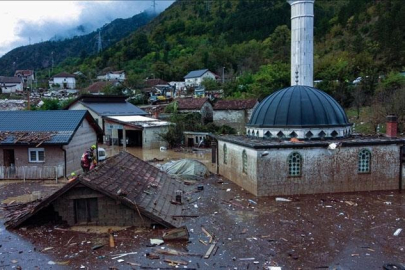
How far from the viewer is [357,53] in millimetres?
57156

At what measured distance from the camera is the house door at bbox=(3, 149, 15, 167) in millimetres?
21127

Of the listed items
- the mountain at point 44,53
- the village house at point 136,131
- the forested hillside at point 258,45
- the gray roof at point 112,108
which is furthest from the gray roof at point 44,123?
the mountain at point 44,53

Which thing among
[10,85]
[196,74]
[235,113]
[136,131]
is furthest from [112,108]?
[10,85]

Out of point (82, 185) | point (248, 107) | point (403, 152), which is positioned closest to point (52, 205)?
point (82, 185)

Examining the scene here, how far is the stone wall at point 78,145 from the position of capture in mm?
21312

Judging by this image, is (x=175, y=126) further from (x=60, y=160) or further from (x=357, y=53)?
(x=357, y=53)

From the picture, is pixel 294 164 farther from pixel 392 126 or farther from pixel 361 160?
pixel 392 126

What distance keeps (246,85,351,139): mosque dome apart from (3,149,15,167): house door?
553 inches

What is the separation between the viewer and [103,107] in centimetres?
4450

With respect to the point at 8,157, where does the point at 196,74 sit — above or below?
above

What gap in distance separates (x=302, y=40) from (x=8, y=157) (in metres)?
19.6

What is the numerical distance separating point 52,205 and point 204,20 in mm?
119142

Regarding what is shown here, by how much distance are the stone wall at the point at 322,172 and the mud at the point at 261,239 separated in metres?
0.90

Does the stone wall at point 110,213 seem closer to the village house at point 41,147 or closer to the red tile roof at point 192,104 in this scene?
the village house at point 41,147
